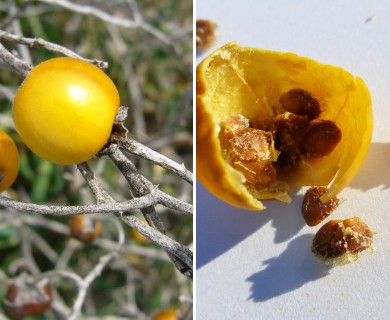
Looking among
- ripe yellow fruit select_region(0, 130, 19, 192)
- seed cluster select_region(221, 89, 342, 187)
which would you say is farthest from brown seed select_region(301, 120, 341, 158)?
ripe yellow fruit select_region(0, 130, 19, 192)

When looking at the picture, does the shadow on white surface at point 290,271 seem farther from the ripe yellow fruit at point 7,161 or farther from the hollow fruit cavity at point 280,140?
the ripe yellow fruit at point 7,161

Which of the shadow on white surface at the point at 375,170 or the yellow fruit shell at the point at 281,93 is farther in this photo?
the shadow on white surface at the point at 375,170

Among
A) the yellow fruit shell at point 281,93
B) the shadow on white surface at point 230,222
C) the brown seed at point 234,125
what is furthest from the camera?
the shadow on white surface at point 230,222

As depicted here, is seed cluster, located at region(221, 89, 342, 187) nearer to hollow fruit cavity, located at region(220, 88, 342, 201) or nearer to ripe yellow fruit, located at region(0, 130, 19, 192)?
hollow fruit cavity, located at region(220, 88, 342, 201)

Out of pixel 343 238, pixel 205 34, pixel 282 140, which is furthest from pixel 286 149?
pixel 205 34

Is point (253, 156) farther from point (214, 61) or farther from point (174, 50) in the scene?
point (174, 50)

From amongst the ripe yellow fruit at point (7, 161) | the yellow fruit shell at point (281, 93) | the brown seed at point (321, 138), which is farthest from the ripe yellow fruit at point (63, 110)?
the brown seed at point (321, 138)
